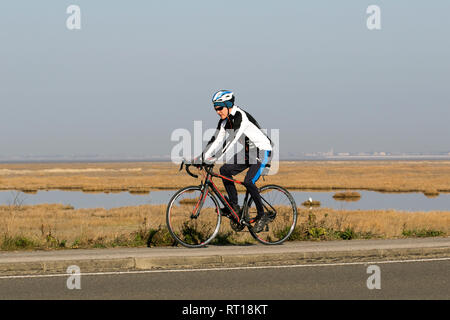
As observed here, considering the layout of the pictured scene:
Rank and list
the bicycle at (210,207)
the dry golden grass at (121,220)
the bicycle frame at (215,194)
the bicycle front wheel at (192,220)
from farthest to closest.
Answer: the dry golden grass at (121,220) → the bicycle frame at (215,194) → the bicycle at (210,207) → the bicycle front wheel at (192,220)

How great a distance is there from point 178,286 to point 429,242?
5273 mm

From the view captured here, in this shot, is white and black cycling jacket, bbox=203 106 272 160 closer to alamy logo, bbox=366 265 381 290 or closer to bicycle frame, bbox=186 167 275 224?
bicycle frame, bbox=186 167 275 224

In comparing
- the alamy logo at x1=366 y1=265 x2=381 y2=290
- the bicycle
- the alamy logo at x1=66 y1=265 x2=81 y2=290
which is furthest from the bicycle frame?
the alamy logo at x1=366 y1=265 x2=381 y2=290

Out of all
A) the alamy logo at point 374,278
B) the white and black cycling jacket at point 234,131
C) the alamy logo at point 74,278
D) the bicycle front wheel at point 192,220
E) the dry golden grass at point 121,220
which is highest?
the white and black cycling jacket at point 234,131

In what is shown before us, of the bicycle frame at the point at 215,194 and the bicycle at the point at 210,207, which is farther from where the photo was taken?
the bicycle frame at the point at 215,194

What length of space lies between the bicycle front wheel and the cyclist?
353 mm

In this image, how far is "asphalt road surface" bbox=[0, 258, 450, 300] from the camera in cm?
694

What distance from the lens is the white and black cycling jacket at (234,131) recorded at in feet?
31.5

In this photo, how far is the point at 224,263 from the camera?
9062 mm

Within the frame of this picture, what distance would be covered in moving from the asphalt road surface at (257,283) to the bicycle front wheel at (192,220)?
132 cm

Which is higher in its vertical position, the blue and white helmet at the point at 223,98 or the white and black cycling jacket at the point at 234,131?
the blue and white helmet at the point at 223,98

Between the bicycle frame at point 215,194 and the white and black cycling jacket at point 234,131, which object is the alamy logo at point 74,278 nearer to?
the bicycle frame at point 215,194

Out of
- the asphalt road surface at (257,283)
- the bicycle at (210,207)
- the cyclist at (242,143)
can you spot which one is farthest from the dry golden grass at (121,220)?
the asphalt road surface at (257,283)
